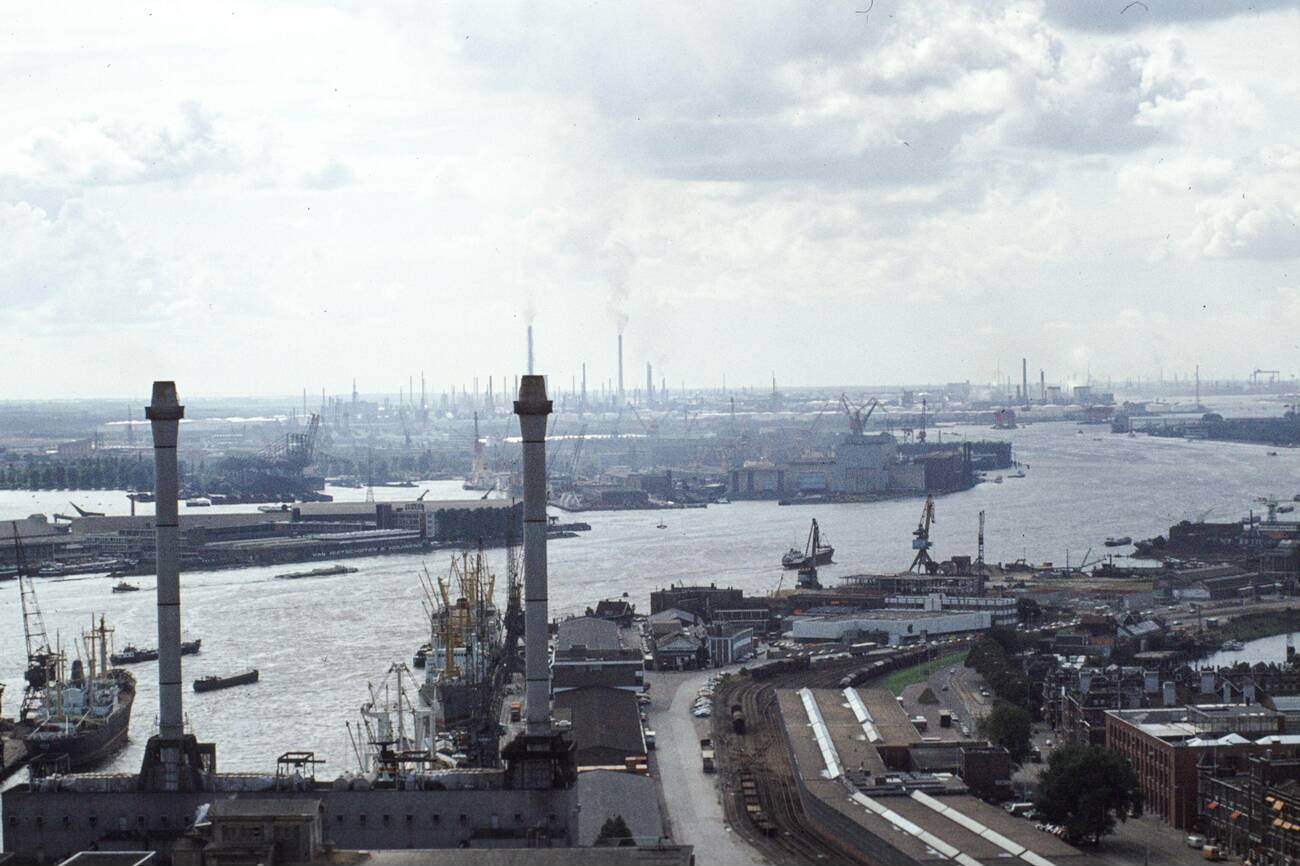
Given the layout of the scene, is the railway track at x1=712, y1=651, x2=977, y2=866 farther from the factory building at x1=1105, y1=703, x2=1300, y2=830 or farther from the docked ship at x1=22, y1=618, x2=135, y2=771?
the docked ship at x1=22, y1=618, x2=135, y2=771

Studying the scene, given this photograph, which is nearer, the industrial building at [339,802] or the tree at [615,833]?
the industrial building at [339,802]

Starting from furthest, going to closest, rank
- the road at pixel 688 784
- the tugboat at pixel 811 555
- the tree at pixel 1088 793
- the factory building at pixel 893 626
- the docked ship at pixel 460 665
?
the tugboat at pixel 811 555
the factory building at pixel 893 626
the docked ship at pixel 460 665
the road at pixel 688 784
the tree at pixel 1088 793

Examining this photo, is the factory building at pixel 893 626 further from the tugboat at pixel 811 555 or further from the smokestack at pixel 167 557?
the smokestack at pixel 167 557

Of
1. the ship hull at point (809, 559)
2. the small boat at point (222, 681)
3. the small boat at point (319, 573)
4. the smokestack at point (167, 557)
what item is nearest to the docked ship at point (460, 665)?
the small boat at point (222, 681)

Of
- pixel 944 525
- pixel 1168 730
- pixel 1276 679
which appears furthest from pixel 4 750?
pixel 944 525

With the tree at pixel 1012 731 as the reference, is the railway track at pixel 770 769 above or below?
below

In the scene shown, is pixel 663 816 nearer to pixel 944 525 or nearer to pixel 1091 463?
pixel 944 525
